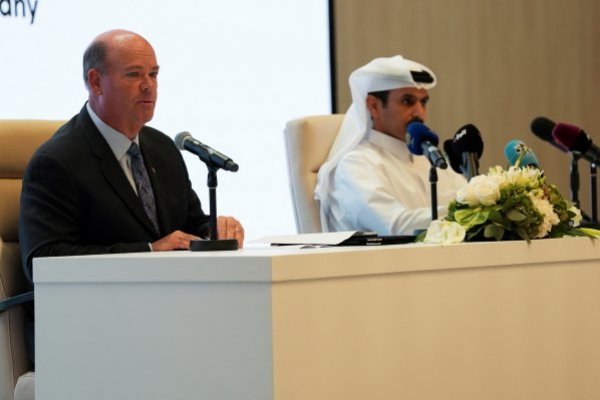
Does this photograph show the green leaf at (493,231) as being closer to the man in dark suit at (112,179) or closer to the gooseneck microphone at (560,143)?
the man in dark suit at (112,179)

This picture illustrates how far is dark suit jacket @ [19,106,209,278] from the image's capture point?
3.23m

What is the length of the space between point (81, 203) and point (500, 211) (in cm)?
126

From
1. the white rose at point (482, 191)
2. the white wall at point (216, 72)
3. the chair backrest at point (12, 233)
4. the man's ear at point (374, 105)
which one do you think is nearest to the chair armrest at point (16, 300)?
the chair backrest at point (12, 233)

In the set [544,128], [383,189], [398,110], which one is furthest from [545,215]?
[398,110]

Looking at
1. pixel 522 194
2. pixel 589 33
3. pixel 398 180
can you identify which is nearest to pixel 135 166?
pixel 522 194

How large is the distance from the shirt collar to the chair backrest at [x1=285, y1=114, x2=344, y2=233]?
128 cm

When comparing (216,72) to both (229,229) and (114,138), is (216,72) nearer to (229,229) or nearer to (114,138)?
(114,138)

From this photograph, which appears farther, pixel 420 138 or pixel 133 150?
pixel 420 138

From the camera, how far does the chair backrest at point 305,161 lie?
15.7 ft

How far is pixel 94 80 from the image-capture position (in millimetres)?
3684

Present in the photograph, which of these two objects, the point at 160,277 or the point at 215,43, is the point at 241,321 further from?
the point at 215,43

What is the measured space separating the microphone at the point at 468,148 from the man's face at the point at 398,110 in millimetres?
1463

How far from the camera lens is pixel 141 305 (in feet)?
7.48

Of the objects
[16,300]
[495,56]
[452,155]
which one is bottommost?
[16,300]
